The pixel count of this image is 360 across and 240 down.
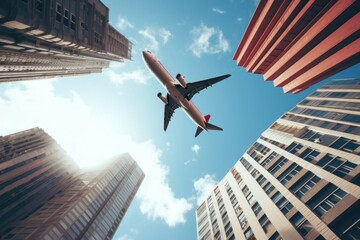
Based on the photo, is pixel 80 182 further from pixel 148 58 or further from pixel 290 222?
pixel 290 222

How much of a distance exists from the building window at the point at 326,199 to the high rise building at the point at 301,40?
1345cm

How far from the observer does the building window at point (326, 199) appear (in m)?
25.2

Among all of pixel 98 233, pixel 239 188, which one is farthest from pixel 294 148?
pixel 98 233

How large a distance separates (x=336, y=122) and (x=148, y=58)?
106 feet

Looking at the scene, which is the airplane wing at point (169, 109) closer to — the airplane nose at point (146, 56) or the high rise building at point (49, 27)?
the airplane nose at point (146, 56)

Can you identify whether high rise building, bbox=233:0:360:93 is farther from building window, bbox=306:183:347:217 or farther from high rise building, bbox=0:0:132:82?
high rise building, bbox=0:0:132:82

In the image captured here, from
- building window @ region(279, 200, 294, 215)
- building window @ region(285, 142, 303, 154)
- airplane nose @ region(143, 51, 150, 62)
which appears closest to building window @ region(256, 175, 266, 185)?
building window @ region(285, 142, 303, 154)

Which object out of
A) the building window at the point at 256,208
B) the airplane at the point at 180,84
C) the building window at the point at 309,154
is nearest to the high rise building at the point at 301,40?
the airplane at the point at 180,84

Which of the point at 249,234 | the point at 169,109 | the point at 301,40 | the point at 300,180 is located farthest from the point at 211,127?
the point at 249,234

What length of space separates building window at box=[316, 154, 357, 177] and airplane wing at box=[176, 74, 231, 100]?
1844 cm

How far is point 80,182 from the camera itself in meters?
66.0

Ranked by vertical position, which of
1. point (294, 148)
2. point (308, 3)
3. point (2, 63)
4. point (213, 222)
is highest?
point (2, 63)

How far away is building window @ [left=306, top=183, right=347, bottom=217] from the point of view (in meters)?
25.2

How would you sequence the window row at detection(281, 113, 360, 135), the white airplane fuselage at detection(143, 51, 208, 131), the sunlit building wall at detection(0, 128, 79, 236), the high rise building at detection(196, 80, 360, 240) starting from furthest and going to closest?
the sunlit building wall at detection(0, 128, 79, 236) < the window row at detection(281, 113, 360, 135) < the white airplane fuselage at detection(143, 51, 208, 131) < the high rise building at detection(196, 80, 360, 240)
